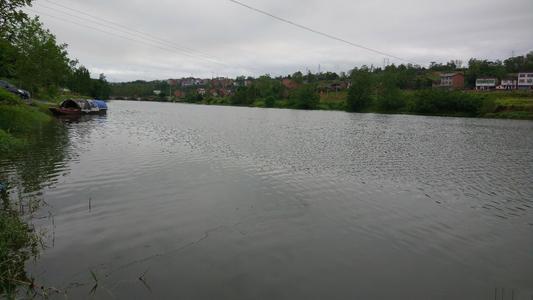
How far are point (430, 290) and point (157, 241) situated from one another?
6.98 m

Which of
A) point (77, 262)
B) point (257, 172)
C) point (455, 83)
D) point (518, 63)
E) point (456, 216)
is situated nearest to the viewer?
point (77, 262)

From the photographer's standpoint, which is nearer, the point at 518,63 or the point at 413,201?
the point at 413,201

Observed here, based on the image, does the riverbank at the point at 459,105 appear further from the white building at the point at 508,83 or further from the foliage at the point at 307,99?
the white building at the point at 508,83

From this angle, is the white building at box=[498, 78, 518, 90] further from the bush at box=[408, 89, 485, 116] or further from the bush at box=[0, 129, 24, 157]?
the bush at box=[0, 129, 24, 157]

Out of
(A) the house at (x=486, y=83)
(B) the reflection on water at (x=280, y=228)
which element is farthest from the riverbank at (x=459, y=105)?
(B) the reflection on water at (x=280, y=228)

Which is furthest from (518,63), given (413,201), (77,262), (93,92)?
(77,262)

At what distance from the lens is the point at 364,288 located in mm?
8242

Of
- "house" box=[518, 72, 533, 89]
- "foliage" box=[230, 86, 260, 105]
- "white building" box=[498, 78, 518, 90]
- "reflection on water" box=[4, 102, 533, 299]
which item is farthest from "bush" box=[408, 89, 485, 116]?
"reflection on water" box=[4, 102, 533, 299]

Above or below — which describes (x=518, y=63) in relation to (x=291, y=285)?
above

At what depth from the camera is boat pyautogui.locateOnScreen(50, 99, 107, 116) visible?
172 feet

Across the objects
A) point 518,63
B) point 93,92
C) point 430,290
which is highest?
point 518,63

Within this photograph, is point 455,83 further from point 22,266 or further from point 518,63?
point 22,266

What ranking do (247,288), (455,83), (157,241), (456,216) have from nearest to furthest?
(247,288), (157,241), (456,216), (455,83)

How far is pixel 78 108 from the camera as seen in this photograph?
5719 cm
